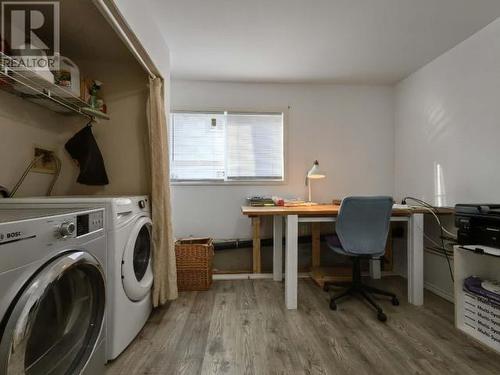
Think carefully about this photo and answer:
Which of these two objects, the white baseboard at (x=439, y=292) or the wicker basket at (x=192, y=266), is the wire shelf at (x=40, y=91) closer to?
the wicker basket at (x=192, y=266)

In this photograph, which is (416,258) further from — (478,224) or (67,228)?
(67,228)

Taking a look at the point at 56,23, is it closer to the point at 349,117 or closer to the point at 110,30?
the point at 110,30

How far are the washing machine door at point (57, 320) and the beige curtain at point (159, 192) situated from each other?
2.70 ft

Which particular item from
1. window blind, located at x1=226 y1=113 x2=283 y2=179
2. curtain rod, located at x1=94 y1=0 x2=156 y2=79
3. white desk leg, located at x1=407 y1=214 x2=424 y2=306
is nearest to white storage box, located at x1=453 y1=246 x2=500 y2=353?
white desk leg, located at x1=407 y1=214 x2=424 y2=306

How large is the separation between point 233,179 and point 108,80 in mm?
1531

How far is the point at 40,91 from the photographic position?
1.56 metres

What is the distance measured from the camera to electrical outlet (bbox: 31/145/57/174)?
1812mm

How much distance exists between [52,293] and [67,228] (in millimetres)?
286

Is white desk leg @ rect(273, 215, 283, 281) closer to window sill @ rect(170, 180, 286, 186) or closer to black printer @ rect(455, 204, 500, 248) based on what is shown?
window sill @ rect(170, 180, 286, 186)

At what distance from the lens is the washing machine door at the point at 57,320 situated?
2.28ft

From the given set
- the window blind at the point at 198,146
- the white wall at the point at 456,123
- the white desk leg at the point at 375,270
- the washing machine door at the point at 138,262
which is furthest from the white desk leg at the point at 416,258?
the washing machine door at the point at 138,262

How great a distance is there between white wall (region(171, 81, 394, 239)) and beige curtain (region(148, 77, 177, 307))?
878 millimetres

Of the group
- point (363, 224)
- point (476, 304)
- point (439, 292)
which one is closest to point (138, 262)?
point (363, 224)

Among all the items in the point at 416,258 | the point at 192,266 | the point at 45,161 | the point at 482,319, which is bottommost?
the point at 482,319
